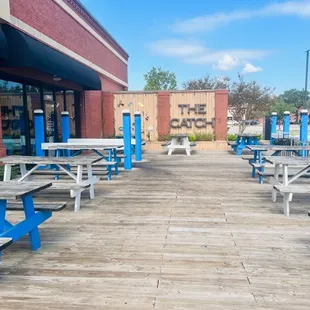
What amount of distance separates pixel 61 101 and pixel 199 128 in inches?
281

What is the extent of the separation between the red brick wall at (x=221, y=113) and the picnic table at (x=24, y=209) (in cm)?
1403

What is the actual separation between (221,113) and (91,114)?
6381 millimetres

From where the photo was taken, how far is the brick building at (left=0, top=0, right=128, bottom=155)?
8.20 m

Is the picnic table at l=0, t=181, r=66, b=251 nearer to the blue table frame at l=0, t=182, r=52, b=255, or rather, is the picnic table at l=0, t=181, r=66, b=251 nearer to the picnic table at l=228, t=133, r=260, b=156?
the blue table frame at l=0, t=182, r=52, b=255

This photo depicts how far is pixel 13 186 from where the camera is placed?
3.86m

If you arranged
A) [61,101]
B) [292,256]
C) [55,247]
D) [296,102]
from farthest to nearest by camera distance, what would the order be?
[296,102] < [61,101] < [55,247] < [292,256]

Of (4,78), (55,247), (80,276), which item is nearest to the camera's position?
(80,276)

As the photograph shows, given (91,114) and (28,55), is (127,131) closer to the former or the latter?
(28,55)

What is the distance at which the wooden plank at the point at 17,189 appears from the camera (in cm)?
335

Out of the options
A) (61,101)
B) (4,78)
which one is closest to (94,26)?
(61,101)

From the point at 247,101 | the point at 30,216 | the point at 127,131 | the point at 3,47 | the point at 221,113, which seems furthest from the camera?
the point at 247,101

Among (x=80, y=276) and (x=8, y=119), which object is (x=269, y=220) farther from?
(x=8, y=119)

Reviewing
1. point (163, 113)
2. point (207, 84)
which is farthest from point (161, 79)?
point (163, 113)

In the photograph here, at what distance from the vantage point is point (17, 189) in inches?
144
